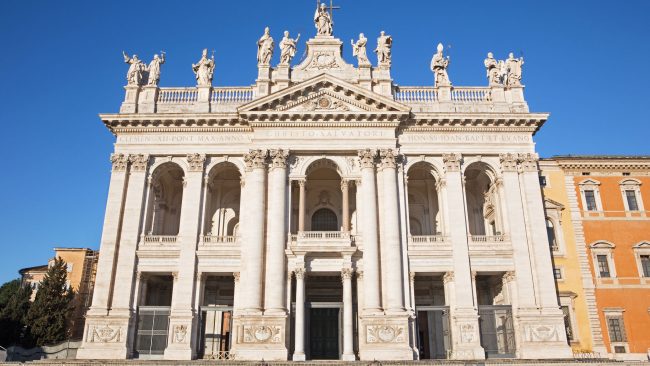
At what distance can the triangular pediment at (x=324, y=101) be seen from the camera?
98.6ft

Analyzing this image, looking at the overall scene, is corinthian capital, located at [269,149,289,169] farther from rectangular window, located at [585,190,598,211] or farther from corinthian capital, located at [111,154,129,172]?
rectangular window, located at [585,190,598,211]

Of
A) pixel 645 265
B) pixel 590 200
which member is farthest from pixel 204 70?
pixel 645 265

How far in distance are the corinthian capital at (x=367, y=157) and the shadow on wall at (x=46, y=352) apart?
19097 mm

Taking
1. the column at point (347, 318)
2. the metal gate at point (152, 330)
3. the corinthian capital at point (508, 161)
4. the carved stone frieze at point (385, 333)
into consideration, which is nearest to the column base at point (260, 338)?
the column at point (347, 318)

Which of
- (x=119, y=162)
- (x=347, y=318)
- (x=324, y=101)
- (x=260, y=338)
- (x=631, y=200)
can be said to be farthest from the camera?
(x=631, y=200)

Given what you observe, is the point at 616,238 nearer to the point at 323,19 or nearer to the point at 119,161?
the point at 323,19

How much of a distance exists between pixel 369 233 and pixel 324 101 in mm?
8273

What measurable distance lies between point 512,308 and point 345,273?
9188 mm

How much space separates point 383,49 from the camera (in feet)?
108

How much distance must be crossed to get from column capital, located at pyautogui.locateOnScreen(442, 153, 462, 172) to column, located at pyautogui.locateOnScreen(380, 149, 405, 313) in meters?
3.07

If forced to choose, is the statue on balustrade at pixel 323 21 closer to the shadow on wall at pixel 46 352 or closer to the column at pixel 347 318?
the column at pixel 347 318

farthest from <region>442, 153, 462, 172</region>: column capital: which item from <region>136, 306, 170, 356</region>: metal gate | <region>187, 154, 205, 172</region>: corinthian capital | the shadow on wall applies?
the shadow on wall

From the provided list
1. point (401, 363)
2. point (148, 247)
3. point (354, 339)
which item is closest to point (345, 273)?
point (354, 339)

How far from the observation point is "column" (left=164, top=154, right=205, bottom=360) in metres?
26.7
